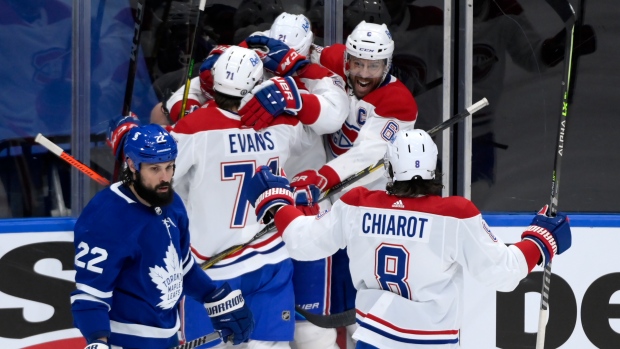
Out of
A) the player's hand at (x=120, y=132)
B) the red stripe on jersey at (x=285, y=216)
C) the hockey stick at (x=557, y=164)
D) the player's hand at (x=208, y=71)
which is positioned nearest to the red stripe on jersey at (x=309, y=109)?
the player's hand at (x=208, y=71)

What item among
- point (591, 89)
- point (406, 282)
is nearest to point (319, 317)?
point (406, 282)

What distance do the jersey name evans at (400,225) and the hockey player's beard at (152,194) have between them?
2.00 ft

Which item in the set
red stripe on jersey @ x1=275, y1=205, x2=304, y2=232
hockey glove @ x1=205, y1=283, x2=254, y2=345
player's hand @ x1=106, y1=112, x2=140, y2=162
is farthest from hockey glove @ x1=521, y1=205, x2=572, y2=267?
player's hand @ x1=106, y1=112, x2=140, y2=162

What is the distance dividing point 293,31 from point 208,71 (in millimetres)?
364

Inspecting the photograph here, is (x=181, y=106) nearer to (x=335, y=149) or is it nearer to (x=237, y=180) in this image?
(x=237, y=180)

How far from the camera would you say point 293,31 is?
16.5ft

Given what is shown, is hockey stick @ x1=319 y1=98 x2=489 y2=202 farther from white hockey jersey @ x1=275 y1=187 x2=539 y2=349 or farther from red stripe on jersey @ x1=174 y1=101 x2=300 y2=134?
white hockey jersey @ x1=275 y1=187 x2=539 y2=349

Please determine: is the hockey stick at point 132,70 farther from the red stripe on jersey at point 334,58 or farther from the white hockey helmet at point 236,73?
the red stripe on jersey at point 334,58

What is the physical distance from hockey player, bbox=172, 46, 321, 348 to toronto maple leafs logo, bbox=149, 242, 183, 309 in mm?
738

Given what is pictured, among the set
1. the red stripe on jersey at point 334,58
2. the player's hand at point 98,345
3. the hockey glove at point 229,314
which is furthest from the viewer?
the red stripe on jersey at point 334,58

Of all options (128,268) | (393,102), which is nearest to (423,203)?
(128,268)

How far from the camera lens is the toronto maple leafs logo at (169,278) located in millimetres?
3900

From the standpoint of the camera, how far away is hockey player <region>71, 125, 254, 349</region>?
3768 millimetres

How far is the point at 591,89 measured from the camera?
5.42m
